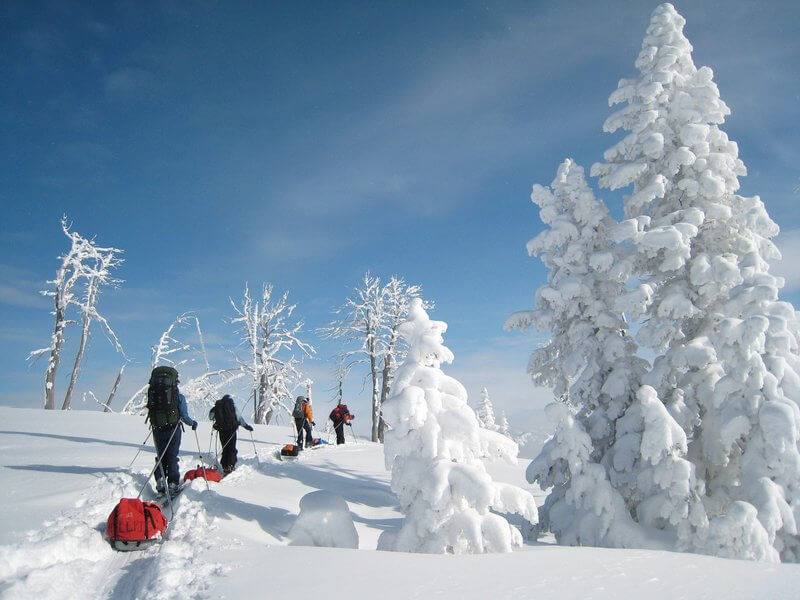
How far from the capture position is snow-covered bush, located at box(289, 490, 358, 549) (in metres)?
7.55

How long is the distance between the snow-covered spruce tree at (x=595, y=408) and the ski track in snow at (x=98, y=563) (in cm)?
828

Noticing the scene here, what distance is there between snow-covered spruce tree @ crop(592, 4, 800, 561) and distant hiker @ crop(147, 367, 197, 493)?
34.8 feet

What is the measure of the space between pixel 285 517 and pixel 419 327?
436cm

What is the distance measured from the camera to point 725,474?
11.6 meters

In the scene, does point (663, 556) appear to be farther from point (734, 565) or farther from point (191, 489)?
point (191, 489)

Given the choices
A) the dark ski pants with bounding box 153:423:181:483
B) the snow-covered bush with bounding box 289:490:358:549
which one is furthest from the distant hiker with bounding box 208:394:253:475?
the snow-covered bush with bounding box 289:490:358:549

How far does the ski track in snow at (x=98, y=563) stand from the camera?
5023 millimetres

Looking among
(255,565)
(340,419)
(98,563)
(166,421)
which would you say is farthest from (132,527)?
(340,419)

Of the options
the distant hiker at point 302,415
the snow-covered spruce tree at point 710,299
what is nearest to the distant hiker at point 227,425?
the distant hiker at point 302,415

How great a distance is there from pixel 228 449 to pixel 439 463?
714 centimetres

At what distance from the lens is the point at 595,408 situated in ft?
41.9

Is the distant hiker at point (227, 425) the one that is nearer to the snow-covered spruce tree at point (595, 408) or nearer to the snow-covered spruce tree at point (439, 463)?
the snow-covered spruce tree at point (439, 463)

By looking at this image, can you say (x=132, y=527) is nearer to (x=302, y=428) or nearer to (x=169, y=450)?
(x=169, y=450)

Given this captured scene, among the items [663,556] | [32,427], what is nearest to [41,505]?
[663,556]
